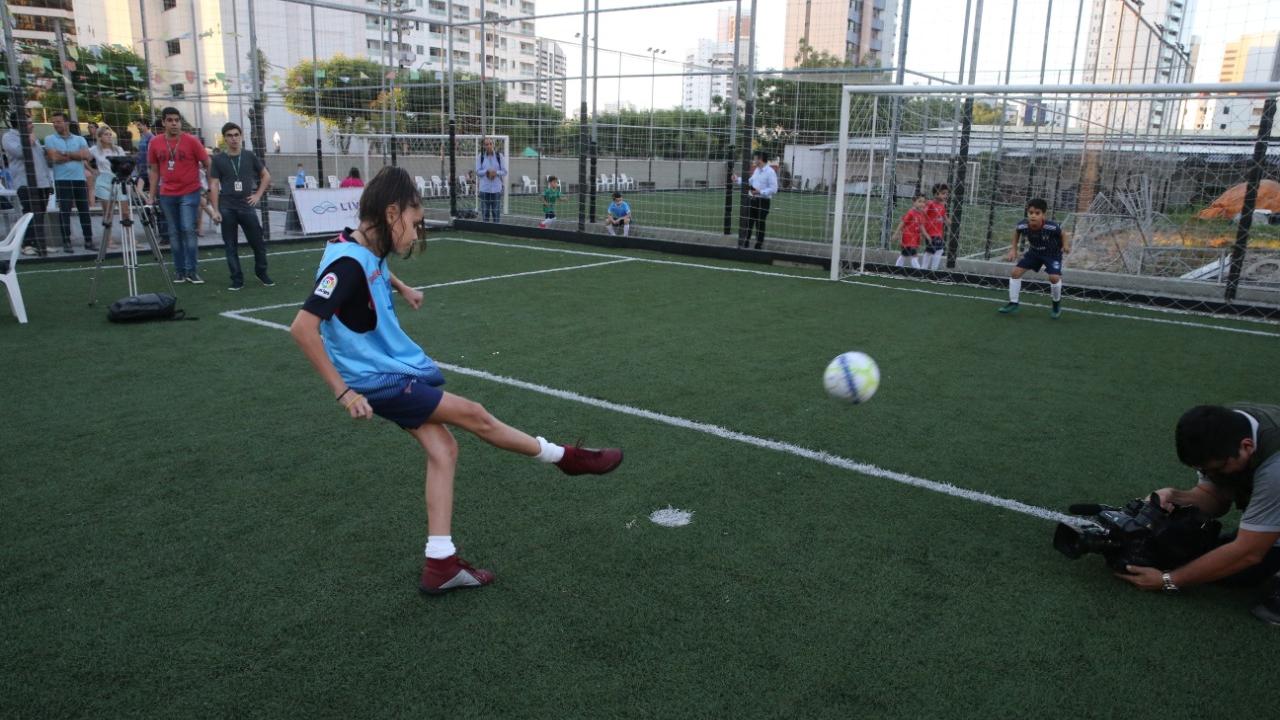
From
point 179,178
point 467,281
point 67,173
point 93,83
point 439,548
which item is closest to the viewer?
point 439,548

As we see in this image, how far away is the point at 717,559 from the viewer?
13.3 ft

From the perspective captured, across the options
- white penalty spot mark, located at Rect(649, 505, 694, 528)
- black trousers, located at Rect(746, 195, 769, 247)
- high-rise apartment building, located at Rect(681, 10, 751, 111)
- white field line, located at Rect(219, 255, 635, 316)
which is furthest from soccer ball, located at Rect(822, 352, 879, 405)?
high-rise apartment building, located at Rect(681, 10, 751, 111)

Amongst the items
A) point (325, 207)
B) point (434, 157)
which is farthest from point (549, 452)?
point (434, 157)

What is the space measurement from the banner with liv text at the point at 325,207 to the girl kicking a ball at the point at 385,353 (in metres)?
14.0

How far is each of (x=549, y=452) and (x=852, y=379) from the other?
2.42 metres

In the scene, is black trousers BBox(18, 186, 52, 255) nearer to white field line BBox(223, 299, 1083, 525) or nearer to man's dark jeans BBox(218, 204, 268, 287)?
man's dark jeans BBox(218, 204, 268, 287)

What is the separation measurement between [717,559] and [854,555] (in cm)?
67

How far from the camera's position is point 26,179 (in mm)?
13203

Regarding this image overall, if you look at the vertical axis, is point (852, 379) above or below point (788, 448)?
above

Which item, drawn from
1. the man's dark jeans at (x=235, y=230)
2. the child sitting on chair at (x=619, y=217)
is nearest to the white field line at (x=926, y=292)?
the child sitting on chair at (x=619, y=217)

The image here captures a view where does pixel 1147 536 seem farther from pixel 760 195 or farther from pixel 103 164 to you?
pixel 103 164

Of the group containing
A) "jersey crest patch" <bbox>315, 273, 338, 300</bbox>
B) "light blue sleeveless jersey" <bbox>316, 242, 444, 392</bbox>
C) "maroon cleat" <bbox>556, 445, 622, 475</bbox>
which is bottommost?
"maroon cleat" <bbox>556, 445, 622, 475</bbox>

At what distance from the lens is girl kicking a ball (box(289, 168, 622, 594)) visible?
3221mm

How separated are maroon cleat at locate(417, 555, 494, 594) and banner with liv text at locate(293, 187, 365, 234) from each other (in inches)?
555
